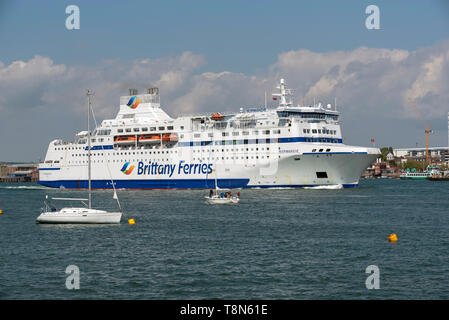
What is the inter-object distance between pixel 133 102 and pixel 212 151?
66.2ft

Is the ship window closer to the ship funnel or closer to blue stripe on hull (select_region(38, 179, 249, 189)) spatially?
blue stripe on hull (select_region(38, 179, 249, 189))

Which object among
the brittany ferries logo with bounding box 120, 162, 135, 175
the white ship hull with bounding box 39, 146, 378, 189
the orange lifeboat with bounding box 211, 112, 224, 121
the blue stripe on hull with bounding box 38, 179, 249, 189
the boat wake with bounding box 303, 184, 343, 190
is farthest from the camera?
the brittany ferries logo with bounding box 120, 162, 135, 175

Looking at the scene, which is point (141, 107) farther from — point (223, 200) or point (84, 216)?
point (84, 216)

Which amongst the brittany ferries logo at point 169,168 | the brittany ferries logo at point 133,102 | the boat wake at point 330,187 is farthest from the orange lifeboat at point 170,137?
the boat wake at point 330,187

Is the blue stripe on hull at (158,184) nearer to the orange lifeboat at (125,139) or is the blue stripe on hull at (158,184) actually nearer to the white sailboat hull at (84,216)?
the orange lifeboat at (125,139)

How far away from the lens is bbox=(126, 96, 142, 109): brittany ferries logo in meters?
89.4

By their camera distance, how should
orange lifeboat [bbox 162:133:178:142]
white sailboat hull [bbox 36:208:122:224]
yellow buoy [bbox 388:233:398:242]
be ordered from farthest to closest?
1. orange lifeboat [bbox 162:133:178:142]
2. white sailboat hull [bbox 36:208:122:224]
3. yellow buoy [bbox 388:233:398:242]

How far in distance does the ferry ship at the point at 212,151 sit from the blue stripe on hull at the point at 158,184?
5.3 inches

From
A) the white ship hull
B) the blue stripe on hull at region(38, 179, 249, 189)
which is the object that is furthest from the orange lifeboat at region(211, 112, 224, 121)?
the blue stripe on hull at region(38, 179, 249, 189)

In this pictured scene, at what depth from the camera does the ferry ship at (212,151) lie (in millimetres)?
69438

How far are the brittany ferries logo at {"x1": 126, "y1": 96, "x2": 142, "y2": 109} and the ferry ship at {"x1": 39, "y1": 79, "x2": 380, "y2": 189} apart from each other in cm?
17

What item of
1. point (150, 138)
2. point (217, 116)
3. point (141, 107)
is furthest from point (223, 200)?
point (141, 107)

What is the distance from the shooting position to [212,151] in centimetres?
7612
